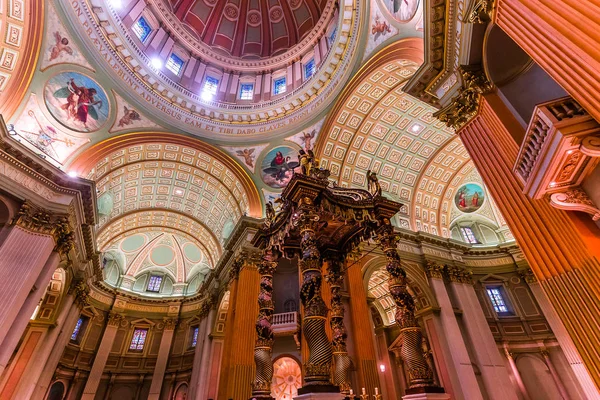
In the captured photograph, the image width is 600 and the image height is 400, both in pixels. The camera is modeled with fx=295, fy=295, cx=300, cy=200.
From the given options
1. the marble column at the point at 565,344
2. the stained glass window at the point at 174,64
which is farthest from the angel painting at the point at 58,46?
the marble column at the point at 565,344

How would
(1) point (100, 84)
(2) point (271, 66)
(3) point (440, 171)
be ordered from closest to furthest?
(1) point (100, 84)
(3) point (440, 171)
(2) point (271, 66)

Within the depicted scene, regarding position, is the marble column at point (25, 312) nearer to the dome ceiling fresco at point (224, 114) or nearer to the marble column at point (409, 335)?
the dome ceiling fresco at point (224, 114)

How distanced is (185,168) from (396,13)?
44.1ft

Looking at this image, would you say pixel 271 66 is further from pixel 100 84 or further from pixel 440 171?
pixel 440 171

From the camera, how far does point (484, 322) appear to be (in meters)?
13.9

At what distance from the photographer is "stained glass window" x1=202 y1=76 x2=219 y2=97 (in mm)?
18587

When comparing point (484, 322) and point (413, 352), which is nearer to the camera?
point (413, 352)

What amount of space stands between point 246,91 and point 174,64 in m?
4.55

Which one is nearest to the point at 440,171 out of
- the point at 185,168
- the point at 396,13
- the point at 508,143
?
the point at 396,13

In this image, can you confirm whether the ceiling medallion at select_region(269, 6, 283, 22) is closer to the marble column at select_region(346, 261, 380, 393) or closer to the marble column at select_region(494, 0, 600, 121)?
the marble column at select_region(346, 261, 380, 393)

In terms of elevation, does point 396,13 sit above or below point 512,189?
above

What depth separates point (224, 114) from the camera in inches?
671

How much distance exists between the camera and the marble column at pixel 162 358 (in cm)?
1977

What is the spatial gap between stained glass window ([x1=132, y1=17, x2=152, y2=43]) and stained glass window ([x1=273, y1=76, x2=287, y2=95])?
7.80m
